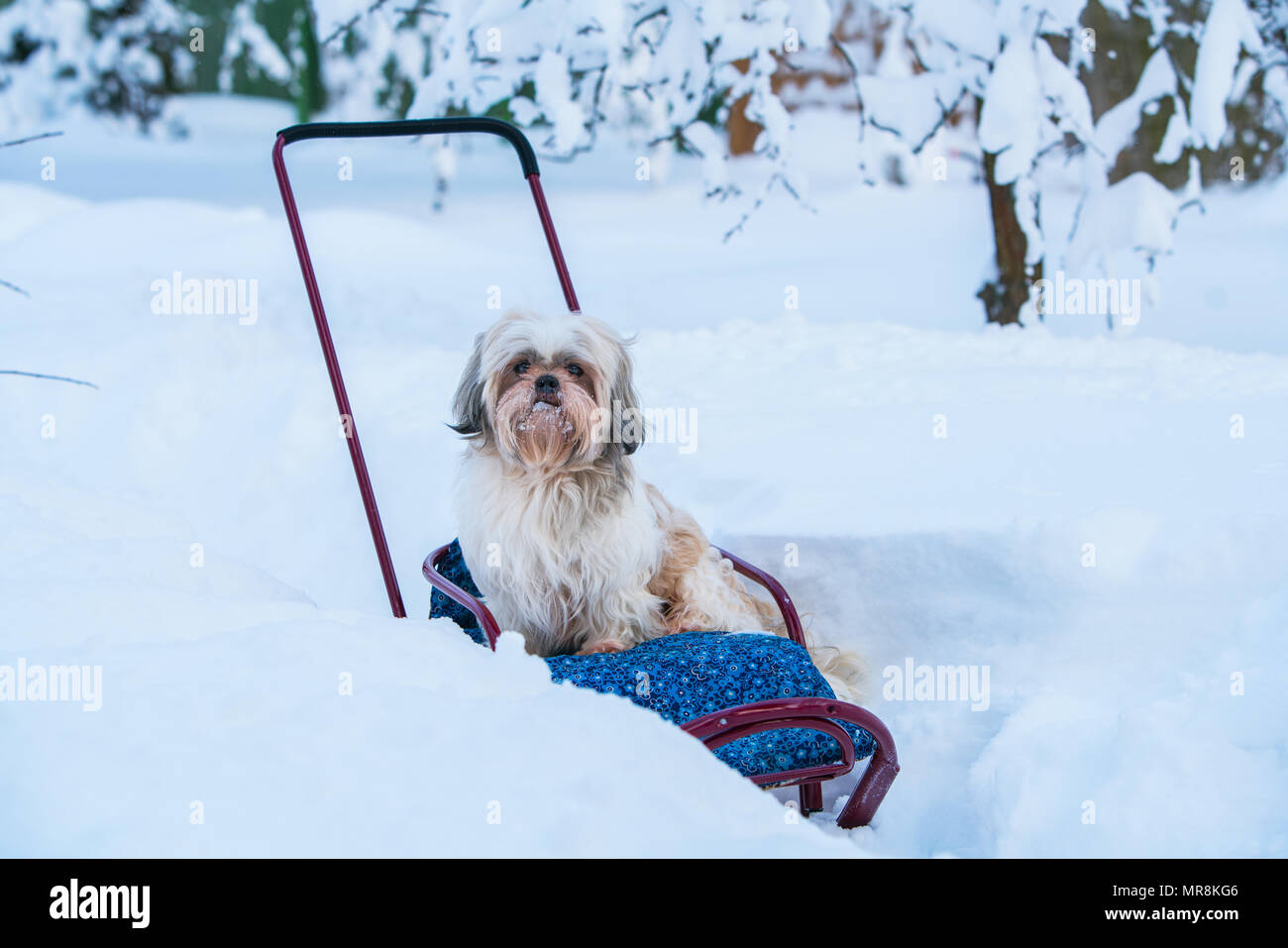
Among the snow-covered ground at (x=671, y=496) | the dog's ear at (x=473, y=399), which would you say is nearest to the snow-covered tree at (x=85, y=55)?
the snow-covered ground at (x=671, y=496)

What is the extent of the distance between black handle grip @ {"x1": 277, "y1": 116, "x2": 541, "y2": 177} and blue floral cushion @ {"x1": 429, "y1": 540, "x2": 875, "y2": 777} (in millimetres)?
1829

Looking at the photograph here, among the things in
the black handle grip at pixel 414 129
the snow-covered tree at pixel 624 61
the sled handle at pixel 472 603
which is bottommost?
the sled handle at pixel 472 603

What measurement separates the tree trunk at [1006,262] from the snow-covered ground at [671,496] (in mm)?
671

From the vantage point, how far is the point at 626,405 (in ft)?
11.7

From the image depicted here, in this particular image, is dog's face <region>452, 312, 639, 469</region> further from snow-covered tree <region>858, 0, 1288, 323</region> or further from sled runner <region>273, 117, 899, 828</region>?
snow-covered tree <region>858, 0, 1288, 323</region>

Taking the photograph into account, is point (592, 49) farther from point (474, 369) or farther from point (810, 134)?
point (810, 134)

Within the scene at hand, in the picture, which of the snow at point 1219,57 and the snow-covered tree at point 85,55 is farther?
the snow-covered tree at point 85,55

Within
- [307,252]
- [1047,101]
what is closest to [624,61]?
[1047,101]

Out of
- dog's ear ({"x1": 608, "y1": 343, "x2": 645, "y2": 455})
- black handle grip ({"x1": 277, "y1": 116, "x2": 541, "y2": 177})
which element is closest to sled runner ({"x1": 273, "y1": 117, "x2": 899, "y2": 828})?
dog's ear ({"x1": 608, "y1": 343, "x2": 645, "y2": 455})

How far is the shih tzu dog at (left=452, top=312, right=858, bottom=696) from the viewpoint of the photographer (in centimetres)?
339

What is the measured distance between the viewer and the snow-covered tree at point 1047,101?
246 inches

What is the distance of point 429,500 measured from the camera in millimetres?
5266

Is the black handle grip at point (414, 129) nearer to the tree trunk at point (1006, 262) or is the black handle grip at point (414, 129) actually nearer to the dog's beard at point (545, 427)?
the dog's beard at point (545, 427)
